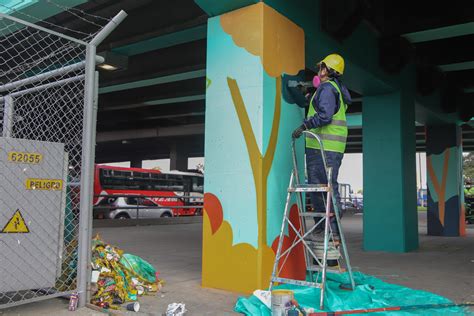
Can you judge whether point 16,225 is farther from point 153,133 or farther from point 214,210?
point 153,133

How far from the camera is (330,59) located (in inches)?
180

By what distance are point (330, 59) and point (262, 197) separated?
1.59 meters

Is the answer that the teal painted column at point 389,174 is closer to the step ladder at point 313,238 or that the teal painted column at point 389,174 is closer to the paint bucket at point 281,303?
the step ladder at point 313,238

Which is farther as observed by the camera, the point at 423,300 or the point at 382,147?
the point at 382,147

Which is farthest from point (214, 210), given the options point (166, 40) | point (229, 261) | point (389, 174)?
point (166, 40)

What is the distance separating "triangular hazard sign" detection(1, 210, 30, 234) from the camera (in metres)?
3.42

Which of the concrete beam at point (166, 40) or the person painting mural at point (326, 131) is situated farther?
the concrete beam at point (166, 40)

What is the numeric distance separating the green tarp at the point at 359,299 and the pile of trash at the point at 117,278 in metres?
1.03

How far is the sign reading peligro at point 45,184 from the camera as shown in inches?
140

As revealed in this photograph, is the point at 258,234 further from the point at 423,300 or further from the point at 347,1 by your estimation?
the point at 347,1

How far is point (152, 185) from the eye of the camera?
23703mm

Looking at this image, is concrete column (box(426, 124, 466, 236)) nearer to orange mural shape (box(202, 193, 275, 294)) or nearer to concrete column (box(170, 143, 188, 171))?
orange mural shape (box(202, 193, 275, 294))

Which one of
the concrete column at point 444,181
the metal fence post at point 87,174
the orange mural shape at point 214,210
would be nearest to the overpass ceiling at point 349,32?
the concrete column at point 444,181

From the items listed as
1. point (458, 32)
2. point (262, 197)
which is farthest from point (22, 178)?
point (458, 32)
